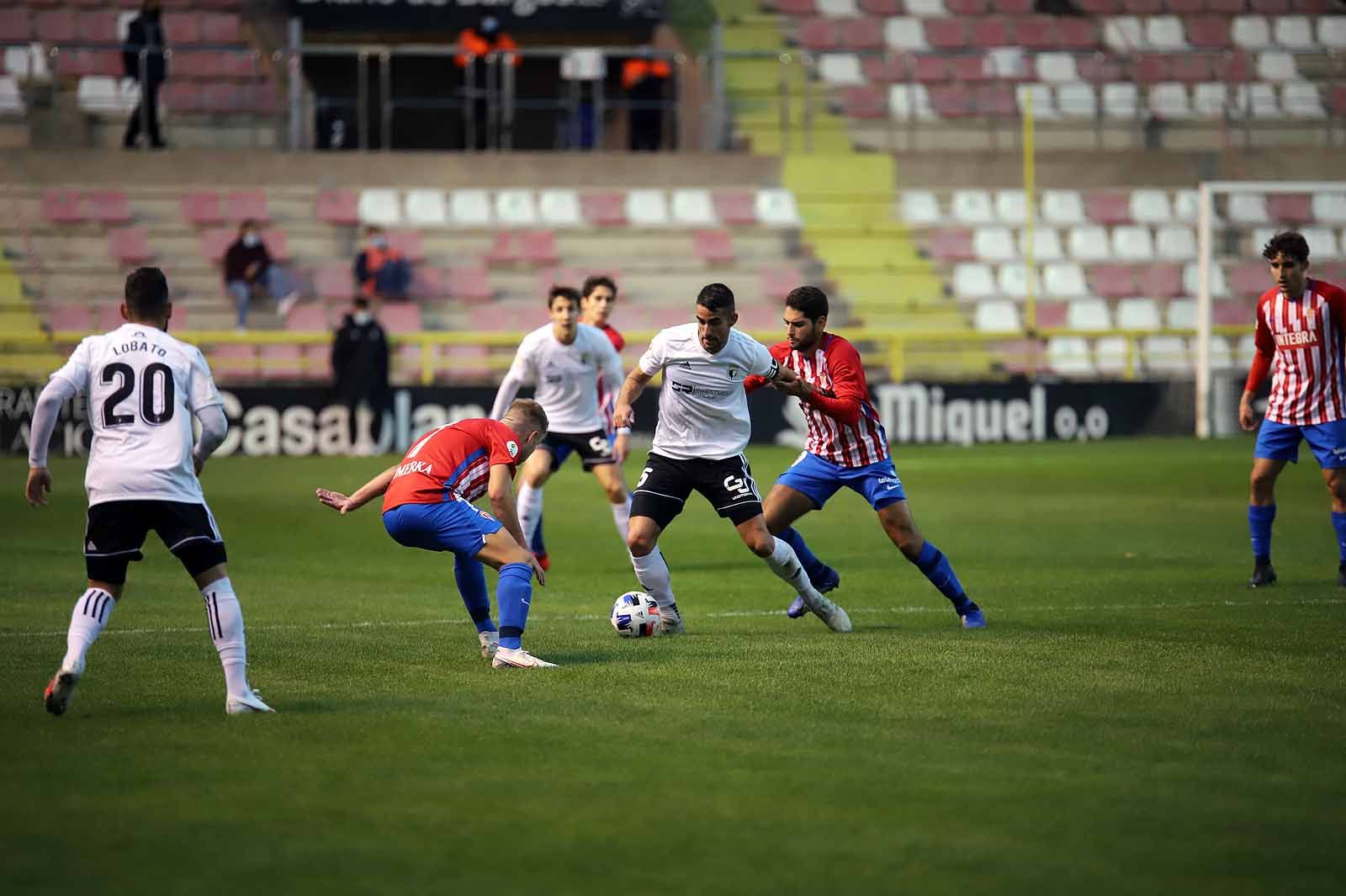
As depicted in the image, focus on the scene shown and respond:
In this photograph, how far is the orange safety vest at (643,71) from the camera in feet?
87.4

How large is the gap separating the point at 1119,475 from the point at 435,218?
38.8 ft

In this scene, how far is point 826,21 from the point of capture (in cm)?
2997

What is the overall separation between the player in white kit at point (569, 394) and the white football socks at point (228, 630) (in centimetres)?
552

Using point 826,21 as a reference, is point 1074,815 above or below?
below

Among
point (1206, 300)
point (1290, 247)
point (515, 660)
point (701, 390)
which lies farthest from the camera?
point (1206, 300)

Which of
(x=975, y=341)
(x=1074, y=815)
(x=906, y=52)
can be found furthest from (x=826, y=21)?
(x=1074, y=815)

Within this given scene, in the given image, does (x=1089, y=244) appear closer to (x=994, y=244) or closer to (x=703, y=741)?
(x=994, y=244)

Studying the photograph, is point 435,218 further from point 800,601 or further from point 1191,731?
point 1191,731

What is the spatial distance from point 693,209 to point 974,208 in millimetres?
4398

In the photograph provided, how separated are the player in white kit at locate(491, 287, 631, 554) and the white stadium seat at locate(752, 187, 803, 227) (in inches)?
570

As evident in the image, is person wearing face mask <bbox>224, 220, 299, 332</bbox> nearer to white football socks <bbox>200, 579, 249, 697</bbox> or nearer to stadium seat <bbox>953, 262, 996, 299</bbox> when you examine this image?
stadium seat <bbox>953, 262, 996, 299</bbox>

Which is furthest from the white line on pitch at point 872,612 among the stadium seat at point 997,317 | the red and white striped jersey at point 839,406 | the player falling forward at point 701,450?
the stadium seat at point 997,317

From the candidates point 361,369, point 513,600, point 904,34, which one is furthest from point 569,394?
point 904,34

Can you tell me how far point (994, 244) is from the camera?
89.9ft
